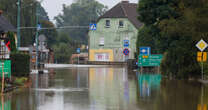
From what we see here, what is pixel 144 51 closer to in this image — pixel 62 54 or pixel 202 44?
pixel 202 44

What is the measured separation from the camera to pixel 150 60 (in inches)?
1768

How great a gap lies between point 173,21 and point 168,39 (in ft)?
8.89

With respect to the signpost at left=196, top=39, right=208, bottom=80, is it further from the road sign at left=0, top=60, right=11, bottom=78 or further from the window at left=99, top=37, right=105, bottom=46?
the window at left=99, top=37, right=105, bottom=46

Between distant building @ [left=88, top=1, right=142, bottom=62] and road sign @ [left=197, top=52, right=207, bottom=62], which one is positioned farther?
distant building @ [left=88, top=1, right=142, bottom=62]

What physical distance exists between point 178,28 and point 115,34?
58360mm

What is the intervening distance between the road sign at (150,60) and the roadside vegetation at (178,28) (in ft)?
24.2

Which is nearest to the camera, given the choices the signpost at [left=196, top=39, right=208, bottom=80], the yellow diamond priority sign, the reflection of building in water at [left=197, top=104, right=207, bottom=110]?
the reflection of building in water at [left=197, top=104, right=207, bottom=110]

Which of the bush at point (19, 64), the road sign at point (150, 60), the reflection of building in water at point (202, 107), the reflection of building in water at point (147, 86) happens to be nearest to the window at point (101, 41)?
the road sign at point (150, 60)

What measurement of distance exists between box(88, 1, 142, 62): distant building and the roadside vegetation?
51013 mm

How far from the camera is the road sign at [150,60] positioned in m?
44.4

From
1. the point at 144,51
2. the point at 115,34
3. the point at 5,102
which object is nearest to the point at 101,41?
the point at 115,34

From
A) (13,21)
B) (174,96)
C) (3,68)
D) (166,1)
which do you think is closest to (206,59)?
(166,1)

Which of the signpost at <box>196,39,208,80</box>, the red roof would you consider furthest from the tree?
the signpost at <box>196,39,208,80</box>

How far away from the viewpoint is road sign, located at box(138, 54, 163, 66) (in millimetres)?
44375
